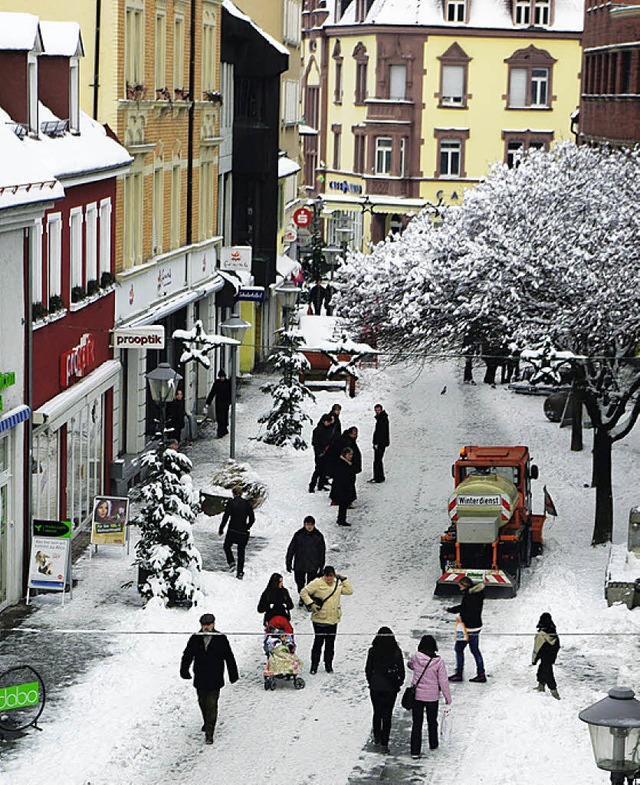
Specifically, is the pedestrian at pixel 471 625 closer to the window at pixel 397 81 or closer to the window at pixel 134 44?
the window at pixel 134 44

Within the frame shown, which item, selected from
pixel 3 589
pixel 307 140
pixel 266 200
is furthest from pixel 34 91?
pixel 307 140

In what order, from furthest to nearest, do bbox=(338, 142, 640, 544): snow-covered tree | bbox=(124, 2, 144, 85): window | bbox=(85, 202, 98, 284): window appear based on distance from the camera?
bbox=(124, 2, 144, 85): window, bbox=(85, 202, 98, 284): window, bbox=(338, 142, 640, 544): snow-covered tree

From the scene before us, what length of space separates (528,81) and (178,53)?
4725cm

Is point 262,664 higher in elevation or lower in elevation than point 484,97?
lower

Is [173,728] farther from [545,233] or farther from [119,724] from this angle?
[545,233]

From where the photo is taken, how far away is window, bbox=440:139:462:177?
85.6 m

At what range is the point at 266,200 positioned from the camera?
5072 cm

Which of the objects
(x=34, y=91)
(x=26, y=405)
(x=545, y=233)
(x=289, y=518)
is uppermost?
(x=34, y=91)

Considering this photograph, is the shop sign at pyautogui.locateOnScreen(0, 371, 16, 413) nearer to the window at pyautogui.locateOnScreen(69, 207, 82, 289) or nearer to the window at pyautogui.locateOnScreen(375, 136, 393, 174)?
the window at pyautogui.locateOnScreen(69, 207, 82, 289)

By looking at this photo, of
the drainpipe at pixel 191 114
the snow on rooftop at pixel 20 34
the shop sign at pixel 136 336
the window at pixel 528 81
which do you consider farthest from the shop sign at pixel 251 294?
the window at pixel 528 81

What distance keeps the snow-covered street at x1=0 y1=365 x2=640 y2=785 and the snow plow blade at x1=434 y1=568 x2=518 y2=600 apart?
8.2 inches

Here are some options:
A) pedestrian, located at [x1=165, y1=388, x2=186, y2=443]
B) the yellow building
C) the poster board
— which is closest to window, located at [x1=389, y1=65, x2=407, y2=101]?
the yellow building

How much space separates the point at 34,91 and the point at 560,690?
1082cm

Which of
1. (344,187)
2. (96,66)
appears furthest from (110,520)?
(344,187)
